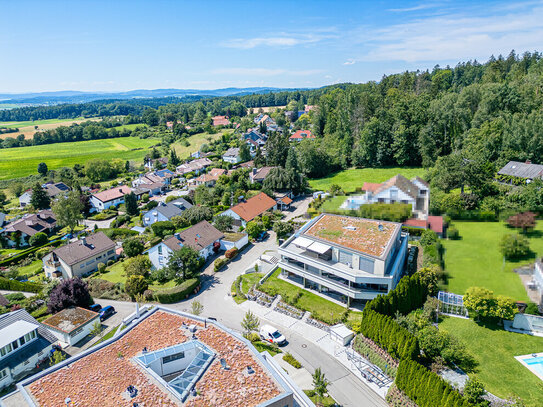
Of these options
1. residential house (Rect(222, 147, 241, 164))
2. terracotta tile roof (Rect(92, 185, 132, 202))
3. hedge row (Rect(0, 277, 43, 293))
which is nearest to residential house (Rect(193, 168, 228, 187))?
residential house (Rect(222, 147, 241, 164))

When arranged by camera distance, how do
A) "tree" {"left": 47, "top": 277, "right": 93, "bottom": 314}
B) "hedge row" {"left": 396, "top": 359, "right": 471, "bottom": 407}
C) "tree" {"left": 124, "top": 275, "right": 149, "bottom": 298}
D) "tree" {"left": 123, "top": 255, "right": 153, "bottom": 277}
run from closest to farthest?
"hedge row" {"left": 396, "top": 359, "right": 471, "bottom": 407} < "tree" {"left": 47, "top": 277, "right": 93, "bottom": 314} < "tree" {"left": 124, "top": 275, "right": 149, "bottom": 298} < "tree" {"left": 123, "top": 255, "right": 153, "bottom": 277}

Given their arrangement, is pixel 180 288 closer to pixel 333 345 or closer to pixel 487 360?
pixel 333 345

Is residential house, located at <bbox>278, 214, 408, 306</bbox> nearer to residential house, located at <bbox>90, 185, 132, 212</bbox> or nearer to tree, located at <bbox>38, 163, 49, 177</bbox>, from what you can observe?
residential house, located at <bbox>90, 185, 132, 212</bbox>

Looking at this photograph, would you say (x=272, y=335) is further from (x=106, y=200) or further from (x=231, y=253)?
(x=106, y=200)

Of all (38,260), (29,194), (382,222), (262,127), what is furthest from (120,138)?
(382,222)

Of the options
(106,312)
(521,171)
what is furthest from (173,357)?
(521,171)

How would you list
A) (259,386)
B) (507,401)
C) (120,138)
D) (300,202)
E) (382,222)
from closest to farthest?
(259,386), (507,401), (382,222), (300,202), (120,138)
